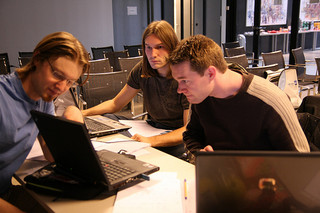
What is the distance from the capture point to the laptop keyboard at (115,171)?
4.32 ft

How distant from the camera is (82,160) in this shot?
1.22 metres

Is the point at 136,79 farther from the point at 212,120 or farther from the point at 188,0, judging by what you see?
the point at 188,0

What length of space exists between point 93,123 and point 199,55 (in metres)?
1.07

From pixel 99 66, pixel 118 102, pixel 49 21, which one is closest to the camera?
pixel 118 102

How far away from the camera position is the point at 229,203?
0.83 meters

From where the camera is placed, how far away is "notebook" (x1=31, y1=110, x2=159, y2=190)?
1.15m

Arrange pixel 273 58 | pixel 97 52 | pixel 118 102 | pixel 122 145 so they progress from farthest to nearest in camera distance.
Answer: pixel 97 52
pixel 273 58
pixel 118 102
pixel 122 145

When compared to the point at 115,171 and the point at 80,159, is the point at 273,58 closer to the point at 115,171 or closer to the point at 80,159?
the point at 115,171

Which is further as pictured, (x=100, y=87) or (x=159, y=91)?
(x=100, y=87)

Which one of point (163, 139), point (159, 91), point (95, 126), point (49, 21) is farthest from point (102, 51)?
point (163, 139)

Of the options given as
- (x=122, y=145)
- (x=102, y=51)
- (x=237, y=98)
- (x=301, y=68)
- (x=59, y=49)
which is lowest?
(x=301, y=68)

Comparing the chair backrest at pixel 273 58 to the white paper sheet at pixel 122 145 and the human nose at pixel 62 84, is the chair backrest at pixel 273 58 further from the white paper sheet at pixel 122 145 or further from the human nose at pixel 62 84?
the human nose at pixel 62 84

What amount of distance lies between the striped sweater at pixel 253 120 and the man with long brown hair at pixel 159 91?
49cm

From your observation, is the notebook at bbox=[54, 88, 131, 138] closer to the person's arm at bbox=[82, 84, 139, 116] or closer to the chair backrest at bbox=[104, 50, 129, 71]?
the person's arm at bbox=[82, 84, 139, 116]
